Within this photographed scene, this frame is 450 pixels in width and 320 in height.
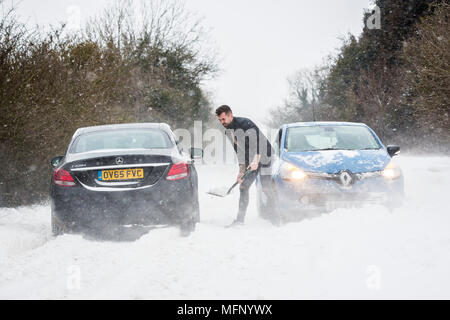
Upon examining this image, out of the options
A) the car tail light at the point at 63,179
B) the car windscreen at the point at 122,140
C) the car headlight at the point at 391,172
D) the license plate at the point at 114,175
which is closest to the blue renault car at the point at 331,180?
the car headlight at the point at 391,172

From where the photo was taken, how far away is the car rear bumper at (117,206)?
16.1 feet

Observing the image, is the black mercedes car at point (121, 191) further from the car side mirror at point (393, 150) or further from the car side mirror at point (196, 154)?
the car side mirror at point (393, 150)

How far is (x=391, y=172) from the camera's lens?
243 inches

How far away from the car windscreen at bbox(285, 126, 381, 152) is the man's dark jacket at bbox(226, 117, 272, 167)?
1.22 feet

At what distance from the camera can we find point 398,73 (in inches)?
1135

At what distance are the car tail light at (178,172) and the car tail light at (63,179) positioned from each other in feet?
3.47

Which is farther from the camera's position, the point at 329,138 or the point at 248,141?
the point at 329,138

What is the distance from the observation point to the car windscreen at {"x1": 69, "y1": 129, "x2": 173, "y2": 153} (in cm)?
563

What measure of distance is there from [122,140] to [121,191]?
1098mm

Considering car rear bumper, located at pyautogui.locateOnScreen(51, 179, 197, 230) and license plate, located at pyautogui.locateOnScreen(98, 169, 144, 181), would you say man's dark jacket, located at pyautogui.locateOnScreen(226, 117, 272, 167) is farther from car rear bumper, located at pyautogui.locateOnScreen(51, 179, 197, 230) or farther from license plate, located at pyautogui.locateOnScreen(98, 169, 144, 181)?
license plate, located at pyautogui.locateOnScreen(98, 169, 144, 181)

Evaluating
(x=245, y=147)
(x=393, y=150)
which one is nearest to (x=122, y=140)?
(x=245, y=147)

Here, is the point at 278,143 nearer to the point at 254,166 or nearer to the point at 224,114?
the point at 254,166

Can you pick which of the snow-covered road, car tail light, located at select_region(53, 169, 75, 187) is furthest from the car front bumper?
car tail light, located at select_region(53, 169, 75, 187)
